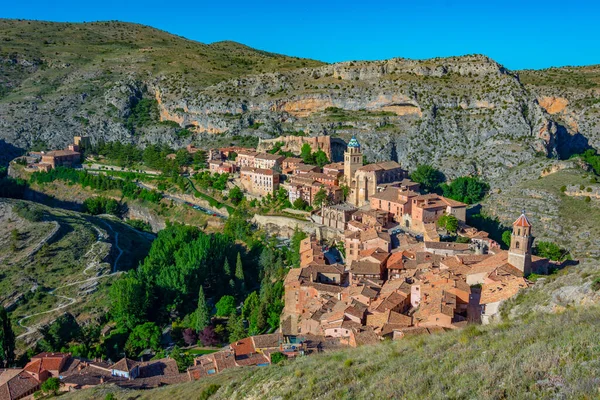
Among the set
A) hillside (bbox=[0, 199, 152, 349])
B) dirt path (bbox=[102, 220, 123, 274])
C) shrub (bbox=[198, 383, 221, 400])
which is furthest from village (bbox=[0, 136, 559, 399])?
dirt path (bbox=[102, 220, 123, 274])

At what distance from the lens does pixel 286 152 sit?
70.4 meters

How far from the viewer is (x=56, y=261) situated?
50.2 metres

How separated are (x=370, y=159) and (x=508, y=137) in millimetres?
17264

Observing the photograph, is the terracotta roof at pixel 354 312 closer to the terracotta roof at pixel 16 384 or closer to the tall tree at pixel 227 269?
the terracotta roof at pixel 16 384

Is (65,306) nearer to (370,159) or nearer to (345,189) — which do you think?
(345,189)

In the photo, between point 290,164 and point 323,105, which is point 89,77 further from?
point 290,164

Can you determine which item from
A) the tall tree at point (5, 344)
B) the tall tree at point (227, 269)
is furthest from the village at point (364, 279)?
the tall tree at point (227, 269)

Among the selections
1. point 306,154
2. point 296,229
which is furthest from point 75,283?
point 306,154

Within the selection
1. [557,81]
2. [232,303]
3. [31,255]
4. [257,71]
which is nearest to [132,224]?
[31,255]

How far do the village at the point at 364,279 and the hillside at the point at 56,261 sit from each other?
9833mm

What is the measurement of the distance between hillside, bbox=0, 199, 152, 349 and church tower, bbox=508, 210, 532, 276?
30.3 meters

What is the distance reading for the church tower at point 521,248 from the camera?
3109cm

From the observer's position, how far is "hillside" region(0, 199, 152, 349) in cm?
4331

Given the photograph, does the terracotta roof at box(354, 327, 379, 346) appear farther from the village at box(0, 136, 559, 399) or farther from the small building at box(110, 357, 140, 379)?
the small building at box(110, 357, 140, 379)
